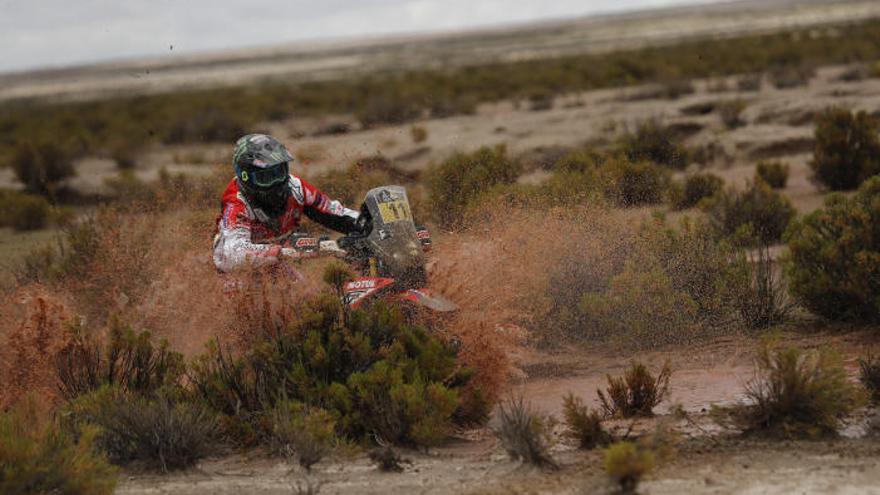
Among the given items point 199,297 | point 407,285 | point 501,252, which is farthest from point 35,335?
point 501,252

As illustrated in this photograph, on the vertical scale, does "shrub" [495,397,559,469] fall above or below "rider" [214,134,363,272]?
below

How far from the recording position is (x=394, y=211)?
6.95m

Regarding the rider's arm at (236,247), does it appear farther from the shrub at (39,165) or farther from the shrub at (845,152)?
the shrub at (39,165)

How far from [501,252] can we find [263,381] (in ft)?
10.5

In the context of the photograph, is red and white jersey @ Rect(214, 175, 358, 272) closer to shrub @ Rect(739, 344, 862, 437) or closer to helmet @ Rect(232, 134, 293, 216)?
helmet @ Rect(232, 134, 293, 216)

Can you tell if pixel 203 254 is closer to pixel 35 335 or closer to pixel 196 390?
pixel 35 335

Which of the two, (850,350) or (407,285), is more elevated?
(407,285)

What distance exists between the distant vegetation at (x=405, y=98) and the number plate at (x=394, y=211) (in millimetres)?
20712

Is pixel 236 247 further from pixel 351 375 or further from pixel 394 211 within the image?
pixel 351 375

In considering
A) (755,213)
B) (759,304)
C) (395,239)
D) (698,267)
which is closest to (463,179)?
(755,213)

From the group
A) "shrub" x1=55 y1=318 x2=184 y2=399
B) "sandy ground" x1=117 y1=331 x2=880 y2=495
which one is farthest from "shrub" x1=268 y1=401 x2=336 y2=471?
"shrub" x1=55 y1=318 x2=184 y2=399

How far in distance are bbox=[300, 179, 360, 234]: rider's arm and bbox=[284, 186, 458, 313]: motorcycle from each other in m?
1.34

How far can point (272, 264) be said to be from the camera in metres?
7.23

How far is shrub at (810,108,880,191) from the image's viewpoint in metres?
16.0
